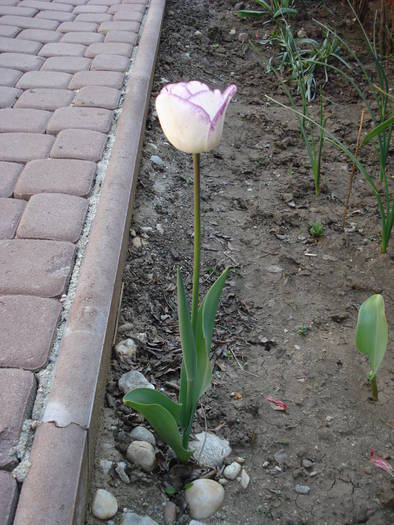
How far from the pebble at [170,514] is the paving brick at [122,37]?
307 centimetres

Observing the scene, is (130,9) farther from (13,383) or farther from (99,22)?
(13,383)

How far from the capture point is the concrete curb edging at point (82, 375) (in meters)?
1.36

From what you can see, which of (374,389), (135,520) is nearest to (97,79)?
(374,389)

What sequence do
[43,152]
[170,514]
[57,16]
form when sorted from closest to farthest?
[170,514], [43,152], [57,16]

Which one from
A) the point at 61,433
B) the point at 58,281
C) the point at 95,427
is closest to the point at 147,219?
the point at 58,281

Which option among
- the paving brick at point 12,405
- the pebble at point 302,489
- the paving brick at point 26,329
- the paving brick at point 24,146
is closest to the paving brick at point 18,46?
the paving brick at point 24,146

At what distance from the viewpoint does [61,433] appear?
1487mm

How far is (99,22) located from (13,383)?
10.8ft

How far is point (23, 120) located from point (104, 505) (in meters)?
1.95

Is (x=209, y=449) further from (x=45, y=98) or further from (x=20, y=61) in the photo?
(x=20, y=61)

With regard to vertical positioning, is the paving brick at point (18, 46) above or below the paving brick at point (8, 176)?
below

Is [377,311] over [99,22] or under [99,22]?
over

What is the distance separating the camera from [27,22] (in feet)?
13.8

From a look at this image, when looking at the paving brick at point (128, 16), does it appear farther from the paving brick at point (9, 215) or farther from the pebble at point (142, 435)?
the pebble at point (142, 435)
